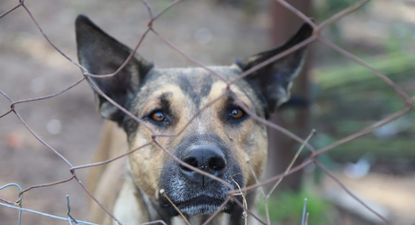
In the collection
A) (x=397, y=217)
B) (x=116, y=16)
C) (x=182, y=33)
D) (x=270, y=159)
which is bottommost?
(x=397, y=217)

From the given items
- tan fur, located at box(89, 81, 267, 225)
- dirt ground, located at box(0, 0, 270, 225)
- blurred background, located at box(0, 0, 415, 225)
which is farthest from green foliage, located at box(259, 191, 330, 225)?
tan fur, located at box(89, 81, 267, 225)

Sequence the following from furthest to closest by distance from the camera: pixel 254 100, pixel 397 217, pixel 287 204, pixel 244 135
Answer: pixel 397 217 → pixel 287 204 → pixel 254 100 → pixel 244 135

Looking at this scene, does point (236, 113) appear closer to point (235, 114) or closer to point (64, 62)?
point (235, 114)

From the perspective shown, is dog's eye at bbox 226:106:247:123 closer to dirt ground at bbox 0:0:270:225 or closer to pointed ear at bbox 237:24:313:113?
pointed ear at bbox 237:24:313:113

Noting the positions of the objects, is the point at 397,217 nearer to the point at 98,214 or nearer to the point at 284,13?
the point at 284,13

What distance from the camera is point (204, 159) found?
9.77 feet

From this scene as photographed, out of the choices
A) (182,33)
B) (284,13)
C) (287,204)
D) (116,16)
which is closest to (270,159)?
(287,204)

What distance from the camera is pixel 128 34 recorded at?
9.60 metres

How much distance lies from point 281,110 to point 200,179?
2836mm

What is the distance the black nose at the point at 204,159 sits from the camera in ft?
9.78

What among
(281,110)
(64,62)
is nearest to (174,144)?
(281,110)

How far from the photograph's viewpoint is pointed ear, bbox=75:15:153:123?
366cm

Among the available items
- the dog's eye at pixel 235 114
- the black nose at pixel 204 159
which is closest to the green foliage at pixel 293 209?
the dog's eye at pixel 235 114

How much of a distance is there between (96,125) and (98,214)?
10.7 feet
